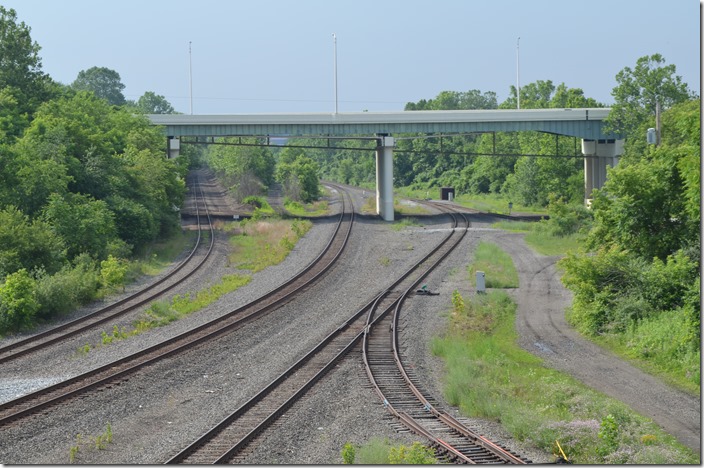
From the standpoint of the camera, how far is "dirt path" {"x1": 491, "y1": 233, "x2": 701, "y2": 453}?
52.3ft

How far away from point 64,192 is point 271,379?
82.6ft

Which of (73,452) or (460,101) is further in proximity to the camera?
(460,101)

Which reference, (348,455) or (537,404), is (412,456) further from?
(537,404)

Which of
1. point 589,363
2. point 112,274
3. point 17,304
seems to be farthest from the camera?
point 112,274

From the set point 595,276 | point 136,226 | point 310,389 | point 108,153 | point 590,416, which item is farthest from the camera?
point 108,153

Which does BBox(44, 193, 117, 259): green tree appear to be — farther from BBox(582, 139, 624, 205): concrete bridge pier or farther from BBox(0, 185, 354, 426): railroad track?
BBox(582, 139, 624, 205): concrete bridge pier

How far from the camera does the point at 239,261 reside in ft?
134

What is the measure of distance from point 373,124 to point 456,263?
1070 inches

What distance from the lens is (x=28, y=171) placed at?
39000 millimetres

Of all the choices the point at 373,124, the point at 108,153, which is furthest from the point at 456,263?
the point at 373,124

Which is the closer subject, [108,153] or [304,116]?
[108,153]

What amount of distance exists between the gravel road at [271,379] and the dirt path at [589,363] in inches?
1.9

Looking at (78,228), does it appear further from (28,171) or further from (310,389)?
(310,389)

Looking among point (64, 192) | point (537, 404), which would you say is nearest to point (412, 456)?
point (537, 404)
